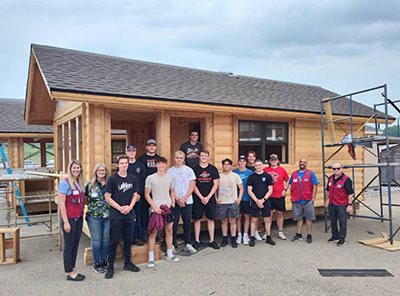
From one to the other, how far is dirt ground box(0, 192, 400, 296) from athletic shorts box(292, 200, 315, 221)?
1.64ft

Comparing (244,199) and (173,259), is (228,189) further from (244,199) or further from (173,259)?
(173,259)

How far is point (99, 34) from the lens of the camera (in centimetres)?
1430

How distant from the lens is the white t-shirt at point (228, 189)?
228 inches

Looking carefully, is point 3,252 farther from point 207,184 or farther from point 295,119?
point 295,119

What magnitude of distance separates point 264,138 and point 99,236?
4433mm

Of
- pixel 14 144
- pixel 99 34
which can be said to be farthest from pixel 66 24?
pixel 14 144

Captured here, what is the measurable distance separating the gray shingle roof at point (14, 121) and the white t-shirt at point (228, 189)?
8681 millimetres

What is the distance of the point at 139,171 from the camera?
5035 millimetres

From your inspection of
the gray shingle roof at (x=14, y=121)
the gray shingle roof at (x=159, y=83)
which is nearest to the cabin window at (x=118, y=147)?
the gray shingle roof at (x=14, y=121)

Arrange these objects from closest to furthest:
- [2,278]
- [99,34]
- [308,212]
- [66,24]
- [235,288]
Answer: [235,288] < [2,278] < [308,212] < [66,24] < [99,34]

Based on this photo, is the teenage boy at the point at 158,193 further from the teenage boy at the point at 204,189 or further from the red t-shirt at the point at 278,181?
the red t-shirt at the point at 278,181

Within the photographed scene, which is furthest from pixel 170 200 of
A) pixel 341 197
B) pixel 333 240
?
pixel 333 240

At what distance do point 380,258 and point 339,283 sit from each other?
155 centimetres

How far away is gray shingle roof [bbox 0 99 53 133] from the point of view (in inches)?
456
